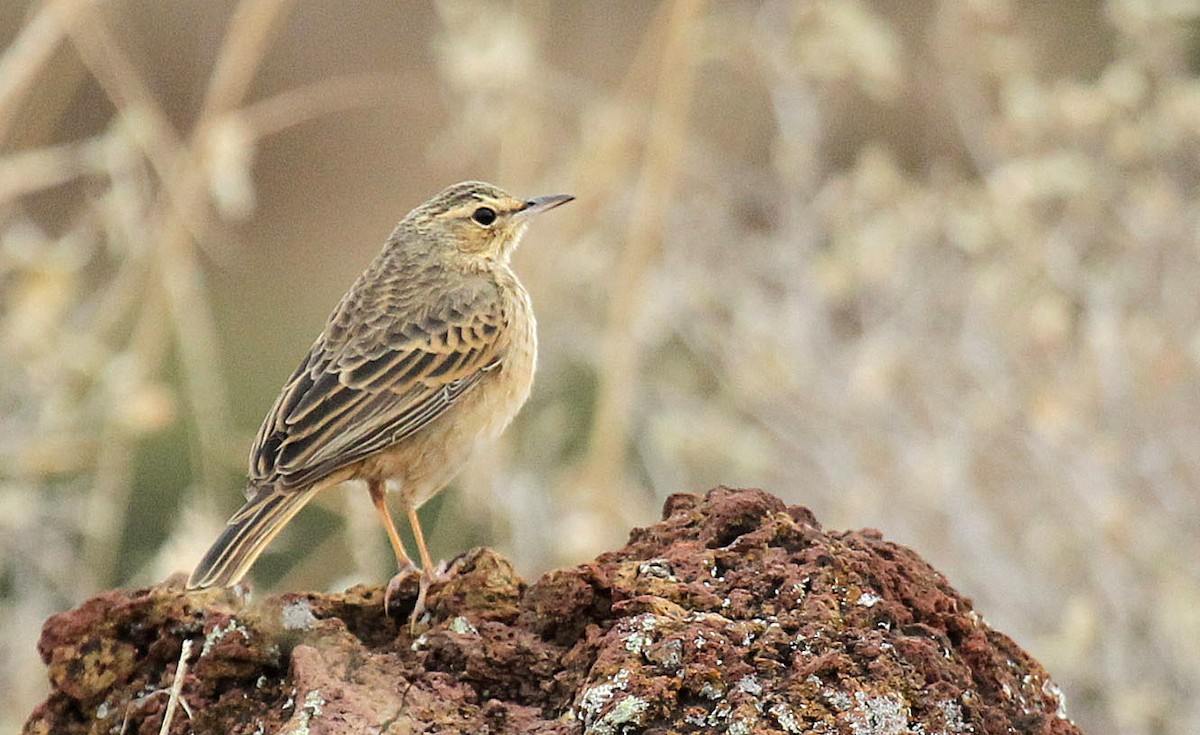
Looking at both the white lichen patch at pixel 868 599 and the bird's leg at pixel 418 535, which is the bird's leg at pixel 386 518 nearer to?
the bird's leg at pixel 418 535

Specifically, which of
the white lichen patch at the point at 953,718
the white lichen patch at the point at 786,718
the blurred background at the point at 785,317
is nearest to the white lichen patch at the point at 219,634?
the white lichen patch at the point at 786,718

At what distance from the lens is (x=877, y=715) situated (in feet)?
10.0

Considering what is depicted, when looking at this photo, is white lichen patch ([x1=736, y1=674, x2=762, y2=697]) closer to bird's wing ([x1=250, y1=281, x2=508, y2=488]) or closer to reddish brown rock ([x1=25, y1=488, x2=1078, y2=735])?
reddish brown rock ([x1=25, y1=488, x2=1078, y2=735])

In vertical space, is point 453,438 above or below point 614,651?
above

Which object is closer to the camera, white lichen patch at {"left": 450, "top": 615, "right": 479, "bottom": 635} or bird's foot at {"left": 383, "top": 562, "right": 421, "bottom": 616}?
white lichen patch at {"left": 450, "top": 615, "right": 479, "bottom": 635}

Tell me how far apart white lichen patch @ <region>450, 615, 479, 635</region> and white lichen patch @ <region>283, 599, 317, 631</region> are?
27 centimetres

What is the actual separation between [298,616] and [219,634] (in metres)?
0.15

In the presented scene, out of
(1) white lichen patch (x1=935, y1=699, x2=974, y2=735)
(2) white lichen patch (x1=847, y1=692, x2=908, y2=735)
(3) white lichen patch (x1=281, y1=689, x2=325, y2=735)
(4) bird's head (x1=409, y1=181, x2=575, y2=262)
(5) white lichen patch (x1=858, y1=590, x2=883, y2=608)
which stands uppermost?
(4) bird's head (x1=409, y1=181, x2=575, y2=262)

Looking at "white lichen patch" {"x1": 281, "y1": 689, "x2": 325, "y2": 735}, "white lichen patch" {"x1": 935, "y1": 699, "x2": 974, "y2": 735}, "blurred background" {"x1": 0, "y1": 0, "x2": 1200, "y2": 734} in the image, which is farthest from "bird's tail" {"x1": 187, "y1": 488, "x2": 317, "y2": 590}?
"white lichen patch" {"x1": 935, "y1": 699, "x2": 974, "y2": 735}

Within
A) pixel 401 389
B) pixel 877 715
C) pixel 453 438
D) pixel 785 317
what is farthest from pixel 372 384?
pixel 785 317

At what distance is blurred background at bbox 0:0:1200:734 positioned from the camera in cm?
631

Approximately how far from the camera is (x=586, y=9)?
61.8ft

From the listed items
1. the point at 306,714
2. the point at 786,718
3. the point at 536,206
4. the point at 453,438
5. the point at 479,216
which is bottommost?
the point at 306,714

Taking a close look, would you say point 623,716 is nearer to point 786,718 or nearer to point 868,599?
point 786,718
